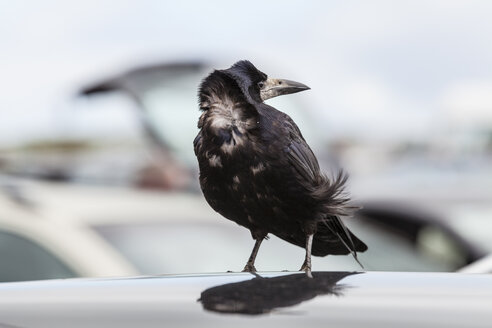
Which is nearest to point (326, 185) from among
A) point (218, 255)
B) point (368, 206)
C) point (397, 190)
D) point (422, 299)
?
point (422, 299)

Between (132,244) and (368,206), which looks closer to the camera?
(132,244)

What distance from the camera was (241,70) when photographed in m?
1.87

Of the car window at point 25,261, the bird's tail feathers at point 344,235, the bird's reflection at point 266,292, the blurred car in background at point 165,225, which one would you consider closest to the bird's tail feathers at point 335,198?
the bird's tail feathers at point 344,235

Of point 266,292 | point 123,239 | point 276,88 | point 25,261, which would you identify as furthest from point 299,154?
point 123,239

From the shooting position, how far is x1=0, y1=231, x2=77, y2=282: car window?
5934 millimetres

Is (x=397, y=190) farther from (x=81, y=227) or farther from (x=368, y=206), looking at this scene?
(x=81, y=227)

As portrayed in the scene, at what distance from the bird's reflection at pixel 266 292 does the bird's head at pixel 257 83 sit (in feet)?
1.07

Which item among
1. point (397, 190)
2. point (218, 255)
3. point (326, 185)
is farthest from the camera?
point (397, 190)

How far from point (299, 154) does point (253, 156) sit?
0.13m

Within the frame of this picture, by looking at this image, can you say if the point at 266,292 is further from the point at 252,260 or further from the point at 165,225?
the point at 165,225

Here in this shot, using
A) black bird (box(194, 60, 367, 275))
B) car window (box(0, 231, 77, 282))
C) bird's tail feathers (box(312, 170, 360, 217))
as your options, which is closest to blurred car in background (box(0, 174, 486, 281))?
car window (box(0, 231, 77, 282))

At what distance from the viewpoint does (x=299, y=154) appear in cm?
190

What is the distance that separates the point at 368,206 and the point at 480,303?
719 cm

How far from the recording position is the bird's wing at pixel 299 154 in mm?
1850
